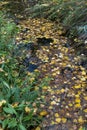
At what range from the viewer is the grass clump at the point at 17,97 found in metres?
3.60

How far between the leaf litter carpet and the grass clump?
0.59ft

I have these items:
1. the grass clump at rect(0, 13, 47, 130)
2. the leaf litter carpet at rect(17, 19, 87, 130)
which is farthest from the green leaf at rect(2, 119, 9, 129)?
the leaf litter carpet at rect(17, 19, 87, 130)

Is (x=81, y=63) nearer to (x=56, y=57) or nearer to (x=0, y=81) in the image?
(x=56, y=57)

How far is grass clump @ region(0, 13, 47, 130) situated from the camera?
360 centimetres

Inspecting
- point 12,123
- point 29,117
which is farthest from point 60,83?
point 12,123

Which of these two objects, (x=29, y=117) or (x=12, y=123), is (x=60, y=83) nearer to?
(x=29, y=117)

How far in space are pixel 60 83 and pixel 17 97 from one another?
1111mm

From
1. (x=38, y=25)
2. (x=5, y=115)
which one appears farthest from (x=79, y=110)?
(x=38, y=25)

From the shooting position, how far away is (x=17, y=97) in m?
3.93

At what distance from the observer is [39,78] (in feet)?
15.9

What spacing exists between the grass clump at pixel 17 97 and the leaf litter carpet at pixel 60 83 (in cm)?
18

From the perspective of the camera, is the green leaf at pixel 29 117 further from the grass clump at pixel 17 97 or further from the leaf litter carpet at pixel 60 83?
the leaf litter carpet at pixel 60 83

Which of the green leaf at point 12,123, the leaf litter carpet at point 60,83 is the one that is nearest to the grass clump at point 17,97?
the green leaf at point 12,123

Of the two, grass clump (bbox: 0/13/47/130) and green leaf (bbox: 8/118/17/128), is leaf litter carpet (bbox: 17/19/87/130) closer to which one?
grass clump (bbox: 0/13/47/130)
